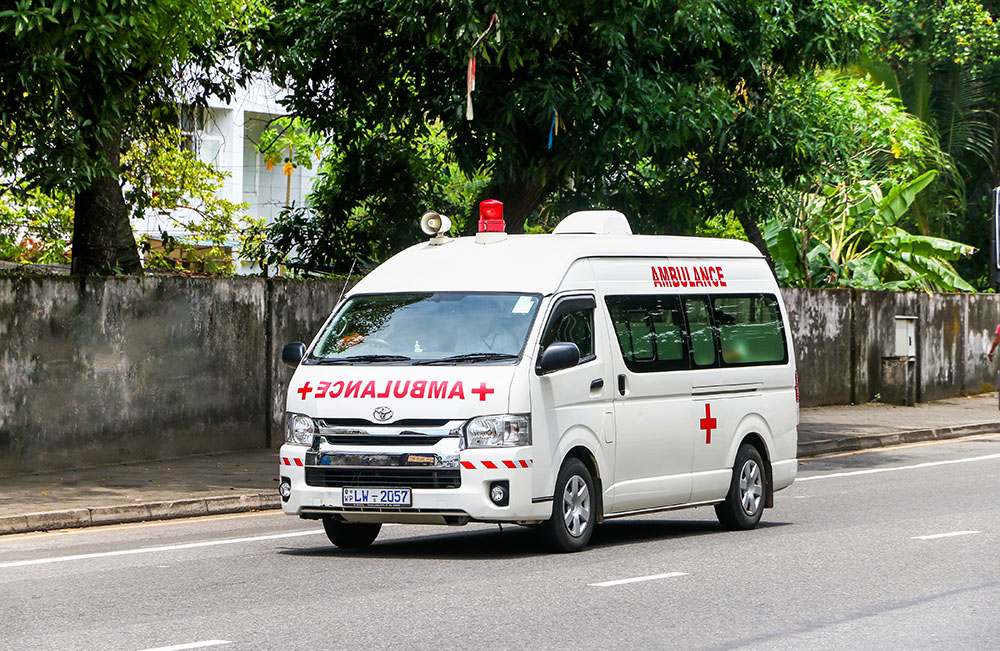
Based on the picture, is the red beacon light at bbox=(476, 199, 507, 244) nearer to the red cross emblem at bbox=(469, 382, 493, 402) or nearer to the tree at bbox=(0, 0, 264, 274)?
the red cross emblem at bbox=(469, 382, 493, 402)

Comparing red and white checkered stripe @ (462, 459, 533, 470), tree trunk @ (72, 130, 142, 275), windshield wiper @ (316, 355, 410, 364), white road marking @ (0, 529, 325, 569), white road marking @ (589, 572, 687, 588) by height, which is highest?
tree trunk @ (72, 130, 142, 275)

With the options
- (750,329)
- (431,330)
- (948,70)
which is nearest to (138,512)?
(431,330)

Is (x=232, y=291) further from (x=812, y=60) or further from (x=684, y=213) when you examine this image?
(x=812, y=60)

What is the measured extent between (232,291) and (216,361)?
866 millimetres

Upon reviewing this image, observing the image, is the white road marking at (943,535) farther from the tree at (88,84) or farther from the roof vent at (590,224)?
the tree at (88,84)

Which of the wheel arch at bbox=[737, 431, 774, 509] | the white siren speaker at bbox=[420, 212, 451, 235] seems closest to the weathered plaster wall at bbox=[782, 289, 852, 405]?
the wheel arch at bbox=[737, 431, 774, 509]

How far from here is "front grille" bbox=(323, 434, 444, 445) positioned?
10.3 meters

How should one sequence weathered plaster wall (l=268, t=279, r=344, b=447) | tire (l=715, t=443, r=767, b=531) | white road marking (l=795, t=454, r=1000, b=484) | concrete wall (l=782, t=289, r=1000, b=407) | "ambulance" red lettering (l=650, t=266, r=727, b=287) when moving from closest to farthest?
"ambulance" red lettering (l=650, t=266, r=727, b=287)
tire (l=715, t=443, r=767, b=531)
white road marking (l=795, t=454, r=1000, b=484)
weathered plaster wall (l=268, t=279, r=344, b=447)
concrete wall (l=782, t=289, r=1000, b=407)

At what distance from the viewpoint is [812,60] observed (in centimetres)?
2028

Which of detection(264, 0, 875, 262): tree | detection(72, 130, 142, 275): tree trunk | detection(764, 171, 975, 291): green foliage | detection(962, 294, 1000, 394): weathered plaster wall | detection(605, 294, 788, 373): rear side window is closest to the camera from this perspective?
detection(605, 294, 788, 373): rear side window

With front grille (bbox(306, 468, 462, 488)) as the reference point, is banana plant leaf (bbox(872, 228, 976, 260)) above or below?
above

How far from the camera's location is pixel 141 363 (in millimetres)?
17375

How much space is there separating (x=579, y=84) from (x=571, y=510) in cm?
814

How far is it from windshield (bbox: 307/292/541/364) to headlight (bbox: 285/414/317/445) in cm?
50
